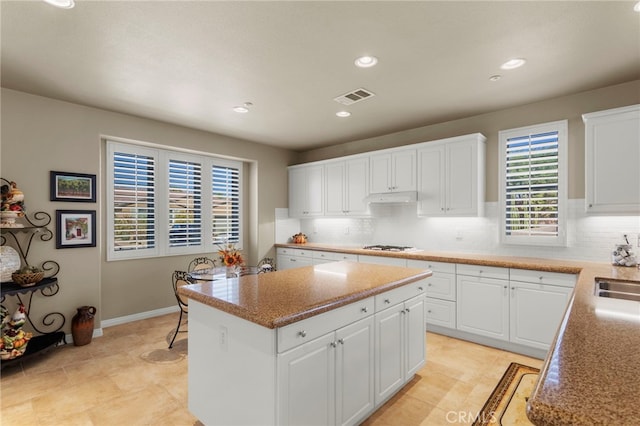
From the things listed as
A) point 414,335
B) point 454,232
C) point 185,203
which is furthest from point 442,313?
point 185,203

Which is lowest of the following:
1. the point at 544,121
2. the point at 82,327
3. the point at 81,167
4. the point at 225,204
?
the point at 82,327

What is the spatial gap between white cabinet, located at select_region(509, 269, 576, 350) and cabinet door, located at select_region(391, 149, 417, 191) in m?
1.70

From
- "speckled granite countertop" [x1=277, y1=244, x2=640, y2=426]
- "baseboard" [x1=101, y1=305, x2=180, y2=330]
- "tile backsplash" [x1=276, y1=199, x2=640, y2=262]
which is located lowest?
"baseboard" [x1=101, y1=305, x2=180, y2=330]

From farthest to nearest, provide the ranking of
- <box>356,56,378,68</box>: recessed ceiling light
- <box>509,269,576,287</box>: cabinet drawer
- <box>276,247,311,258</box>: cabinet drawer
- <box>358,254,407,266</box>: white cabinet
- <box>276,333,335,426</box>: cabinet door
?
<box>276,247,311,258</box>: cabinet drawer, <box>358,254,407,266</box>: white cabinet, <box>509,269,576,287</box>: cabinet drawer, <box>356,56,378,68</box>: recessed ceiling light, <box>276,333,335,426</box>: cabinet door

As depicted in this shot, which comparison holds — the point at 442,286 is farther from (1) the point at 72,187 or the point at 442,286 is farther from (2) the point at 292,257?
(1) the point at 72,187

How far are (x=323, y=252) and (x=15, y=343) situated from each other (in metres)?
3.59

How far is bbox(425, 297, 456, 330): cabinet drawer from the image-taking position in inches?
145

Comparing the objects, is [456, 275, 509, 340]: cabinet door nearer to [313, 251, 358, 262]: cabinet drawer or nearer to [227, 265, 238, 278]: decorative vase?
[313, 251, 358, 262]: cabinet drawer

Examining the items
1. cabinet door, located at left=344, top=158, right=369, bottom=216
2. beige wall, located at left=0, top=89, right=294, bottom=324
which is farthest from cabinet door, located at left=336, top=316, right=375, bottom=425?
beige wall, located at left=0, top=89, right=294, bottom=324

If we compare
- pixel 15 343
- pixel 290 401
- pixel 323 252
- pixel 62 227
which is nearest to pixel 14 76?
pixel 62 227

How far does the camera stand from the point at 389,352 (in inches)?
90.4

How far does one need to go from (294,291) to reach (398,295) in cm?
85

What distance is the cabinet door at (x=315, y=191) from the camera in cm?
561

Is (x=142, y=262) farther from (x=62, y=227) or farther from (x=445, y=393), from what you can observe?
(x=445, y=393)
